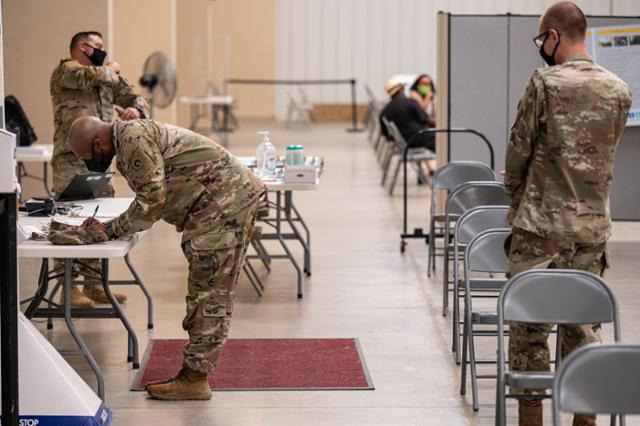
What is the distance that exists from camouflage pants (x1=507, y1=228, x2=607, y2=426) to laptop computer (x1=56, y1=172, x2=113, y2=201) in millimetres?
2670

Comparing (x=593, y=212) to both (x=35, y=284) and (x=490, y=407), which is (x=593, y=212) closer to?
(x=490, y=407)

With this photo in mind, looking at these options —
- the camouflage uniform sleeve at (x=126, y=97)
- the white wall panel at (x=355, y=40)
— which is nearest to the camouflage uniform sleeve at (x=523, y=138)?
the camouflage uniform sleeve at (x=126, y=97)

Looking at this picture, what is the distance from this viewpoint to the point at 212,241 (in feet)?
16.7

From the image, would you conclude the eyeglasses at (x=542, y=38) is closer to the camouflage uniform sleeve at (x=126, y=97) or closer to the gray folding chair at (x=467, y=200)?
the gray folding chair at (x=467, y=200)

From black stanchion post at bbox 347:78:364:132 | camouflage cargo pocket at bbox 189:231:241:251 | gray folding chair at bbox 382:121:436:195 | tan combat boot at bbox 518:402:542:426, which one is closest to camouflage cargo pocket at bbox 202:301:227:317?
camouflage cargo pocket at bbox 189:231:241:251

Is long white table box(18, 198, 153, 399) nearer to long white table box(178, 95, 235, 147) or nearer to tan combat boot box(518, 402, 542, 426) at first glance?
tan combat boot box(518, 402, 542, 426)

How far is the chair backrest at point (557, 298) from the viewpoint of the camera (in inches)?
159

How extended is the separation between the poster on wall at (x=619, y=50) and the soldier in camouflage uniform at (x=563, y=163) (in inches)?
184

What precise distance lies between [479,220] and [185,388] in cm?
167

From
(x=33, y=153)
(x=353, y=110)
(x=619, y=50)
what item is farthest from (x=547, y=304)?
(x=353, y=110)

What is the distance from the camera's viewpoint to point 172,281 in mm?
8211

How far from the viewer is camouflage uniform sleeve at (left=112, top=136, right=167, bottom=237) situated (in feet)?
16.0

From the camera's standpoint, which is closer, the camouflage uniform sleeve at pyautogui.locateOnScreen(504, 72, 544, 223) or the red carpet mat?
the camouflage uniform sleeve at pyautogui.locateOnScreen(504, 72, 544, 223)

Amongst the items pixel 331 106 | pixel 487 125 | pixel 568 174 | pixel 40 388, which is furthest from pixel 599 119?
pixel 331 106
